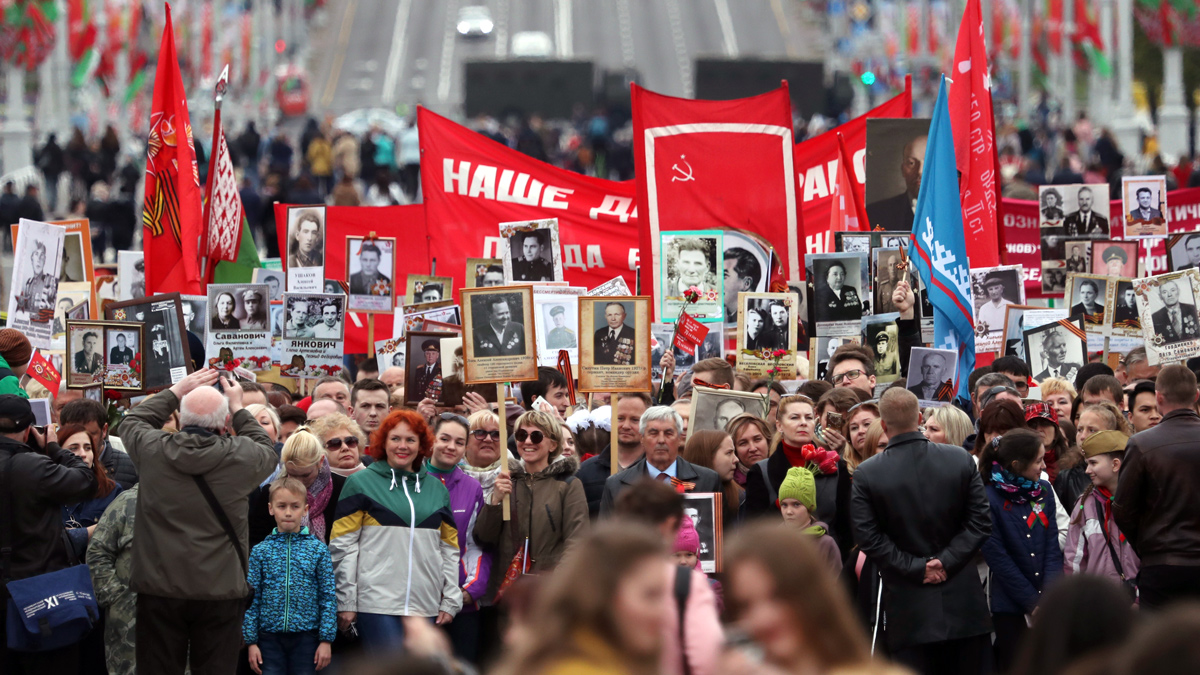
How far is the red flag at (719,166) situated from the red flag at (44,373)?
401cm

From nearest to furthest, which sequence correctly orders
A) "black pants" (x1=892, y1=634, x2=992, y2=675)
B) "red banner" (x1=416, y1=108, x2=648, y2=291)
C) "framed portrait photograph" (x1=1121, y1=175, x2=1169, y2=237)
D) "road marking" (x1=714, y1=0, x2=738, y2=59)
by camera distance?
"black pants" (x1=892, y1=634, x2=992, y2=675), "framed portrait photograph" (x1=1121, y1=175, x2=1169, y2=237), "red banner" (x1=416, y1=108, x2=648, y2=291), "road marking" (x1=714, y1=0, x2=738, y2=59)

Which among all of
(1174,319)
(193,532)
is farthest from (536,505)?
(1174,319)

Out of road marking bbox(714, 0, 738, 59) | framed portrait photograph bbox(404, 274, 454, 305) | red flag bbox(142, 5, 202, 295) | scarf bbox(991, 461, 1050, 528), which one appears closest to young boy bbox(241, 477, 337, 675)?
scarf bbox(991, 461, 1050, 528)

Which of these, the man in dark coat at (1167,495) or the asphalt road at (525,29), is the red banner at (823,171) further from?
the asphalt road at (525,29)

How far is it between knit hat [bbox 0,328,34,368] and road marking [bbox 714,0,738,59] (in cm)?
6025

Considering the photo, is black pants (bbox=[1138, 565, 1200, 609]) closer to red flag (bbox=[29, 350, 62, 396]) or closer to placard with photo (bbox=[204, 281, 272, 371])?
placard with photo (bbox=[204, 281, 272, 371])

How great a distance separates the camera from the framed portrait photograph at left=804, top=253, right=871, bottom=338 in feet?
35.9

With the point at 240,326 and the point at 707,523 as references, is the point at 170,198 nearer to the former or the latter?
the point at 240,326

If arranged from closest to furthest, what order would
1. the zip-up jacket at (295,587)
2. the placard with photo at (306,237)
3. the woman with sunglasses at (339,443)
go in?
1. the zip-up jacket at (295,587)
2. the woman with sunglasses at (339,443)
3. the placard with photo at (306,237)

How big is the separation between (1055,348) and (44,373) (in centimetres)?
587

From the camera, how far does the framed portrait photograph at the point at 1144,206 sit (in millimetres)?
12820

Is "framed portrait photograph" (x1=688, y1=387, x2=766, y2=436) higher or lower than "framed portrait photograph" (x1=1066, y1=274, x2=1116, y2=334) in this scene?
lower

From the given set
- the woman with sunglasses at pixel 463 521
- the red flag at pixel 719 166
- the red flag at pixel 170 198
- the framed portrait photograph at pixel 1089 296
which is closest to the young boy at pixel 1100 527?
the woman with sunglasses at pixel 463 521

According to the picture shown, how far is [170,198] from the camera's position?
40.0 feet
